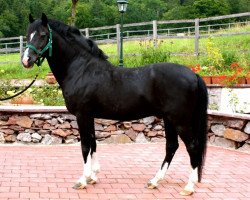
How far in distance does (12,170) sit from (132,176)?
1.63 meters

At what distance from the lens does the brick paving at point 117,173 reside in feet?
15.6

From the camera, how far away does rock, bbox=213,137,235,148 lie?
725cm

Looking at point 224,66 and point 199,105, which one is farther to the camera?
point 224,66

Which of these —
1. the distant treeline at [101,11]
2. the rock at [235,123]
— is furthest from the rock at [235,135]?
the distant treeline at [101,11]

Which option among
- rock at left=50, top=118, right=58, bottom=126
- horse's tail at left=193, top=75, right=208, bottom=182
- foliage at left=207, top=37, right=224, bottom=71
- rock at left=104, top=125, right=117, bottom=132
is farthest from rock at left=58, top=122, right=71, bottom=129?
foliage at left=207, top=37, right=224, bottom=71

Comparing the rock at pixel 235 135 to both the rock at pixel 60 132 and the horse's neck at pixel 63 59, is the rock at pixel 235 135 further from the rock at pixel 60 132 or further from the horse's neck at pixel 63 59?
the horse's neck at pixel 63 59

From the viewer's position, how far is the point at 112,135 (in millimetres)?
7727

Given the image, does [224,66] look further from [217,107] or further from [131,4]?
[131,4]

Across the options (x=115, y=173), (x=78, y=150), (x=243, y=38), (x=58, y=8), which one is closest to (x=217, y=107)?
→ (x=78, y=150)

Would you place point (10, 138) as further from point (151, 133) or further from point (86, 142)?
point (86, 142)

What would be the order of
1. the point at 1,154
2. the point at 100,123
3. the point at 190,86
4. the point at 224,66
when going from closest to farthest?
the point at 190,86
the point at 1,154
the point at 100,123
the point at 224,66

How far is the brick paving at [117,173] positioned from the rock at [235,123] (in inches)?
16.7

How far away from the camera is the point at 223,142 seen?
7.36m

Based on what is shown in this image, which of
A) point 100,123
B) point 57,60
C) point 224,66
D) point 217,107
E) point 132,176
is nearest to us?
point 57,60
